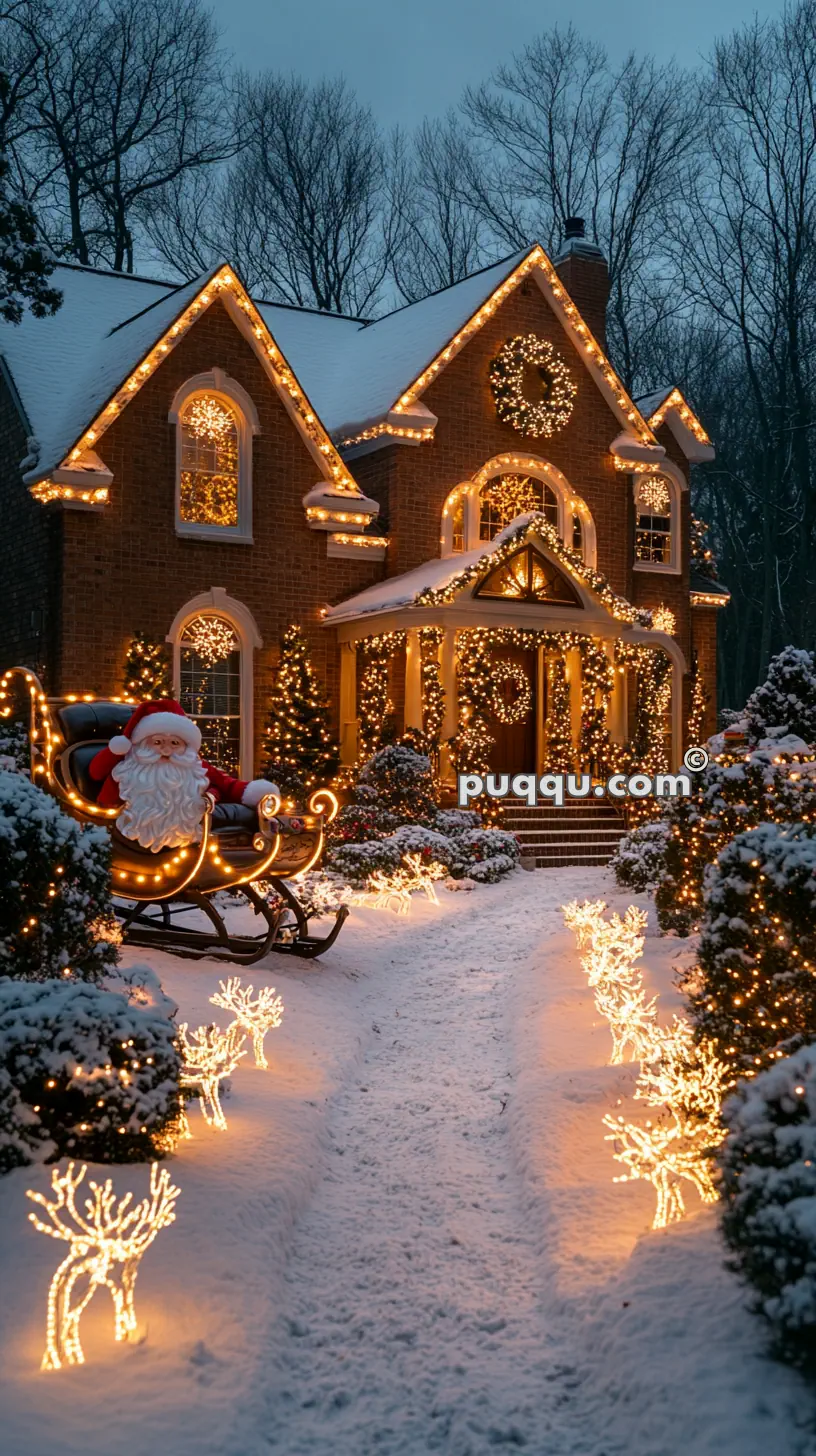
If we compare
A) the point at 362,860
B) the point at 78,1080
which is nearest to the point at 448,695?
the point at 362,860

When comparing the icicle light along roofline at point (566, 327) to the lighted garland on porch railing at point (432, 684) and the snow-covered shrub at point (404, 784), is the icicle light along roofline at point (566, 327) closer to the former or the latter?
the lighted garland on porch railing at point (432, 684)

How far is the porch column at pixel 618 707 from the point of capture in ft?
68.9

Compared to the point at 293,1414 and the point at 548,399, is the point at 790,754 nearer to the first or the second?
the point at 293,1414

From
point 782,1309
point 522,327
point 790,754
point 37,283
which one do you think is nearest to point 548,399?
point 522,327

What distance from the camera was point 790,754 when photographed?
30.4 feet

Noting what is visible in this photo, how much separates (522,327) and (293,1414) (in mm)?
20625

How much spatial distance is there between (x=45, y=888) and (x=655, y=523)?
20436mm

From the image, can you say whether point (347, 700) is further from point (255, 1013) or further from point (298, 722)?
point (255, 1013)

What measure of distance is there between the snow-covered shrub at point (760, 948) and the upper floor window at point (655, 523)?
755 inches

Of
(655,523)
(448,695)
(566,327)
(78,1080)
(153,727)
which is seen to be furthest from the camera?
(655,523)

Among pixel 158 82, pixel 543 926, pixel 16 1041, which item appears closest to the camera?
pixel 16 1041

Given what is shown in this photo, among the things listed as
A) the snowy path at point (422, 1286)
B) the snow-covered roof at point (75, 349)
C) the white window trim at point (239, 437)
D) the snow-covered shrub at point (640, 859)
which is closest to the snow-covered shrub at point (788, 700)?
the snow-covered shrub at point (640, 859)

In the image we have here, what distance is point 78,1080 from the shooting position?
17.3ft

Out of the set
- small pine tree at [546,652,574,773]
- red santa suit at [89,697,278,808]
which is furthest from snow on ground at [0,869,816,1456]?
small pine tree at [546,652,574,773]
